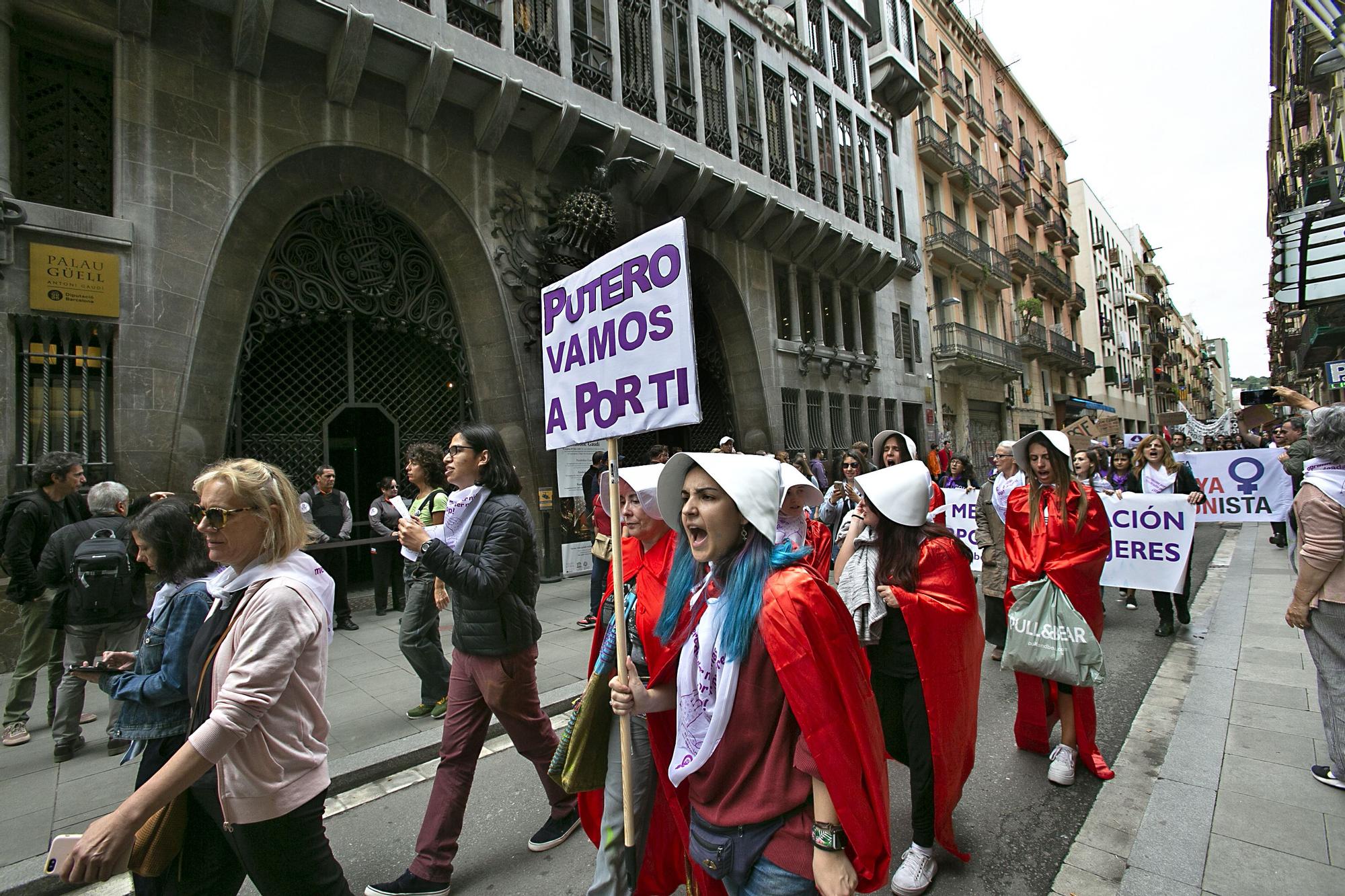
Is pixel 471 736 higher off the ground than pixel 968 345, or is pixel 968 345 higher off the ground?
pixel 968 345

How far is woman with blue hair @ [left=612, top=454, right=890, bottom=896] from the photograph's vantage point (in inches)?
61.2

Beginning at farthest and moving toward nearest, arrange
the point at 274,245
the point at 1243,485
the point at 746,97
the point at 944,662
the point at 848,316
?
the point at 848,316 → the point at 746,97 → the point at 274,245 → the point at 1243,485 → the point at 944,662

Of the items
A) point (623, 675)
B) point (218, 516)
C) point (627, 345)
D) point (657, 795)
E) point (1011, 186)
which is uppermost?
point (1011, 186)

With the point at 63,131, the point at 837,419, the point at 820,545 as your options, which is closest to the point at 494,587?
the point at 820,545

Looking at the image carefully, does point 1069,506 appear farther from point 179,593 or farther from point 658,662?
point 179,593

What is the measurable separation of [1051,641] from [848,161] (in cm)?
1875

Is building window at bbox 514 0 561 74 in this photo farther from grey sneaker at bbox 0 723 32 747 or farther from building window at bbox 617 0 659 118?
grey sneaker at bbox 0 723 32 747

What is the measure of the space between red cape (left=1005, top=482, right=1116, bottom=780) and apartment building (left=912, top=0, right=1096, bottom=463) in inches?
816

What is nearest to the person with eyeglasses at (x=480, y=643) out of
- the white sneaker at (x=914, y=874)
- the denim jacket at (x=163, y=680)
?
the denim jacket at (x=163, y=680)

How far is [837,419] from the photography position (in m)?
18.2

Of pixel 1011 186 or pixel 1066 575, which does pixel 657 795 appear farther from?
pixel 1011 186

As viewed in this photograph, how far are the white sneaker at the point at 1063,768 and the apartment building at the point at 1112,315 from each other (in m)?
43.4

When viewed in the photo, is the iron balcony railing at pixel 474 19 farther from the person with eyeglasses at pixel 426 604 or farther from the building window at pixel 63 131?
the person with eyeglasses at pixel 426 604

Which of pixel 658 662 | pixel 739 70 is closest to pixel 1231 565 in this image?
pixel 658 662
